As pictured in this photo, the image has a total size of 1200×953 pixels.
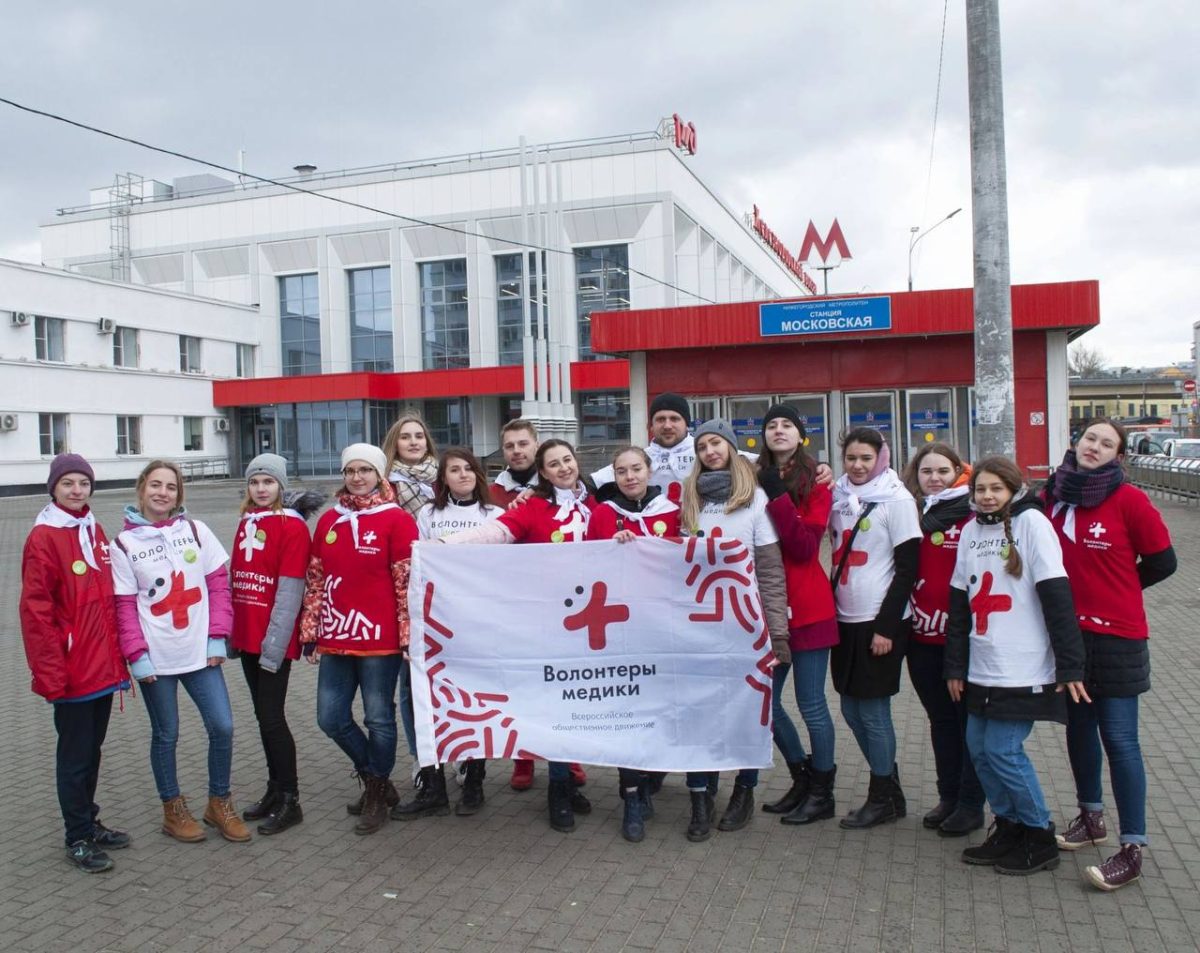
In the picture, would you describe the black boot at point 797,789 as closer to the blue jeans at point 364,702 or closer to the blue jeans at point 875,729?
the blue jeans at point 875,729

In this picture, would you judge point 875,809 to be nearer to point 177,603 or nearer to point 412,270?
point 177,603

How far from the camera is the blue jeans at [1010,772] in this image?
4.21 m

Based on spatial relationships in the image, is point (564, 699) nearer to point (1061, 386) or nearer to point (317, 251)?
point (1061, 386)

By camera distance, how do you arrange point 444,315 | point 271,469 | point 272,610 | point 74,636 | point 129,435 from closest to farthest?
point 74,636
point 272,610
point 271,469
point 129,435
point 444,315

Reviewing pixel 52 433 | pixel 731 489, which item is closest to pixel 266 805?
pixel 731 489

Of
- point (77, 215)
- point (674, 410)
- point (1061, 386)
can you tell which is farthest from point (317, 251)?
point (674, 410)

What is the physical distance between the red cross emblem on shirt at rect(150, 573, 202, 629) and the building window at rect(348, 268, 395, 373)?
44518 mm

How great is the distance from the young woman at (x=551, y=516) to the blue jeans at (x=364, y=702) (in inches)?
29.2

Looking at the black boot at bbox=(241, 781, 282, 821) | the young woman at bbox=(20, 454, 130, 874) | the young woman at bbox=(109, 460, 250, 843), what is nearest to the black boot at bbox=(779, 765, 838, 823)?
the black boot at bbox=(241, 781, 282, 821)

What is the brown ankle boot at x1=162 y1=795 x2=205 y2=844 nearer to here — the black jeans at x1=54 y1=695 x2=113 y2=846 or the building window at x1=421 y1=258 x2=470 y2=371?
the black jeans at x1=54 y1=695 x2=113 y2=846

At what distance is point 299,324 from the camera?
5106 centimetres

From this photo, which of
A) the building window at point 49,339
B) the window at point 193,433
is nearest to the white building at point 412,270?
the window at point 193,433

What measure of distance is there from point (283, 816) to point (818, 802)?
8.88 feet

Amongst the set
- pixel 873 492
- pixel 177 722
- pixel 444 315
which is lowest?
pixel 177 722
